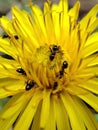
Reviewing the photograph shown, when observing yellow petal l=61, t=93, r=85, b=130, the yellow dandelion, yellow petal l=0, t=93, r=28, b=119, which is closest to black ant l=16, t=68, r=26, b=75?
the yellow dandelion

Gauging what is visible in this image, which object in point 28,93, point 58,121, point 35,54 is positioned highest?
point 35,54

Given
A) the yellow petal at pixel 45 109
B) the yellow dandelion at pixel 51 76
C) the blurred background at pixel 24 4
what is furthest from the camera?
the blurred background at pixel 24 4

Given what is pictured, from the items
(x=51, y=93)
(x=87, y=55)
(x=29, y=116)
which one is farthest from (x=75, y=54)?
(x=29, y=116)

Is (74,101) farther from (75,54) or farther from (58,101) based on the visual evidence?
(75,54)

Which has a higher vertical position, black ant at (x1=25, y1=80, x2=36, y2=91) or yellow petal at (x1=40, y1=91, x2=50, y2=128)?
black ant at (x1=25, y1=80, x2=36, y2=91)

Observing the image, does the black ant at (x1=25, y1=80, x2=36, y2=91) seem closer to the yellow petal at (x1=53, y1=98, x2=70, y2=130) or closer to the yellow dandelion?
the yellow dandelion

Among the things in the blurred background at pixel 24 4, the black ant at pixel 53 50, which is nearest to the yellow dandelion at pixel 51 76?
the black ant at pixel 53 50

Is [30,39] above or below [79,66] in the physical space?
above

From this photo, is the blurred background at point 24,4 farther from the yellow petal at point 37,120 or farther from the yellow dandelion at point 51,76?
the yellow petal at point 37,120

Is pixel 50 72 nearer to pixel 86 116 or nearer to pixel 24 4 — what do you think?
pixel 86 116
